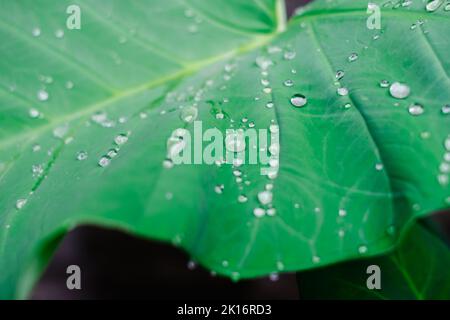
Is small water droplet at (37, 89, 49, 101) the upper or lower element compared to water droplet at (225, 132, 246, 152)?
upper

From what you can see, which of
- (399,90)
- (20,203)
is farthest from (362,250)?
(20,203)

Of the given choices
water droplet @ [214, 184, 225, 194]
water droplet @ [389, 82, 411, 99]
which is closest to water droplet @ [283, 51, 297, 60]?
water droplet @ [389, 82, 411, 99]

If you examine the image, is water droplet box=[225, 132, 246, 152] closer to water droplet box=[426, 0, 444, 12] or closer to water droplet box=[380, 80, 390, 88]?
water droplet box=[380, 80, 390, 88]

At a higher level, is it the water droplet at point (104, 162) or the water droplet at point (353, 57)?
the water droplet at point (353, 57)

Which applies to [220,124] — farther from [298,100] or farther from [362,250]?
[362,250]

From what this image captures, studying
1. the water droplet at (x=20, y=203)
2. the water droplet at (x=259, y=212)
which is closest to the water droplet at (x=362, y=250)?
the water droplet at (x=259, y=212)

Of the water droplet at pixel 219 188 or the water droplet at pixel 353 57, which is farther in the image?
the water droplet at pixel 353 57

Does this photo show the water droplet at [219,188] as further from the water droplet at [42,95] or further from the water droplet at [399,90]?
the water droplet at [42,95]

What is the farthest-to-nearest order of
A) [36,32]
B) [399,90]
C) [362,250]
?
[36,32], [399,90], [362,250]
